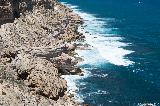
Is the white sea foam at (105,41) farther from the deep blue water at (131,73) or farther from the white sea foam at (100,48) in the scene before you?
the deep blue water at (131,73)

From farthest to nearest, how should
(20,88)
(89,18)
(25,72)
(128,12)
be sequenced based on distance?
(128,12), (89,18), (25,72), (20,88)

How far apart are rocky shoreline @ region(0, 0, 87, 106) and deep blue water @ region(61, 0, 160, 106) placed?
13.8 ft

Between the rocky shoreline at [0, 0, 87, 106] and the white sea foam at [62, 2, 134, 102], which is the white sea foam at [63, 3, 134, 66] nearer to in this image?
the white sea foam at [62, 2, 134, 102]

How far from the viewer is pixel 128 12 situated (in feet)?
490

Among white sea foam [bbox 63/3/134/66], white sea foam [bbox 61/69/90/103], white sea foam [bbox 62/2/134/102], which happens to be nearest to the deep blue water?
white sea foam [bbox 61/69/90/103]

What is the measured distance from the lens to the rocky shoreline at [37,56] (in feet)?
185

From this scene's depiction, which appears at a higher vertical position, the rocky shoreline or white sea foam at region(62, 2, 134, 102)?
the rocky shoreline

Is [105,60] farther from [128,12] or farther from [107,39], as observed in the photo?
[128,12]

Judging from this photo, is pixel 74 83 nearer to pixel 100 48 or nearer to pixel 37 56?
pixel 37 56

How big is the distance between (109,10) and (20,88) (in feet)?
330

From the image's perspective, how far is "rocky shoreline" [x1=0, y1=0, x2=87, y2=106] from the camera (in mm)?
56250

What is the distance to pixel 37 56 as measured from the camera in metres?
74.0

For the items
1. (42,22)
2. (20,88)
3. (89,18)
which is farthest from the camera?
(89,18)

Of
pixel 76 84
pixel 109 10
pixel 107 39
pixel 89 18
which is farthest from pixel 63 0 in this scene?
pixel 76 84
